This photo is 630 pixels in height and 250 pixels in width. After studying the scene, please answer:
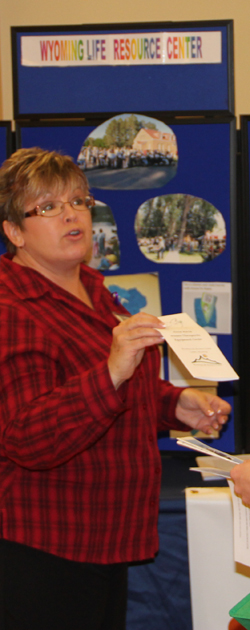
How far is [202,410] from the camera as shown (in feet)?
5.06

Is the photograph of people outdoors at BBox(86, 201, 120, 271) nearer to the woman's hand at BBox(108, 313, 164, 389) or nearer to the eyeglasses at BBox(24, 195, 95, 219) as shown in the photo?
the eyeglasses at BBox(24, 195, 95, 219)

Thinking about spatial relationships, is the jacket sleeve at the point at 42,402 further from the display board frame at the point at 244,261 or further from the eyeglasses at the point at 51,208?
the display board frame at the point at 244,261

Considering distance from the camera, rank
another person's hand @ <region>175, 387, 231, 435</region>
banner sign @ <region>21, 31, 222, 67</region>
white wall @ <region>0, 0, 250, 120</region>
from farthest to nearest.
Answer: white wall @ <region>0, 0, 250, 120</region> < banner sign @ <region>21, 31, 222, 67</region> < another person's hand @ <region>175, 387, 231, 435</region>

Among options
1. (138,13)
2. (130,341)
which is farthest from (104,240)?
(138,13)

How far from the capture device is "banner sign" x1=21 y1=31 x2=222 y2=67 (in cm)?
201

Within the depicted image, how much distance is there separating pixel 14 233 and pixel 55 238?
0.11m

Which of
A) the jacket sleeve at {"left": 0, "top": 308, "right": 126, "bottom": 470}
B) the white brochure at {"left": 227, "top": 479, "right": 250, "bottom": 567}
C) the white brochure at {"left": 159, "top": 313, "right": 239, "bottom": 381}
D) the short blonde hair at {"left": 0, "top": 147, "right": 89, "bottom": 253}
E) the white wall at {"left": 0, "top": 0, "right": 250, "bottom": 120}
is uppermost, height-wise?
the white wall at {"left": 0, "top": 0, "right": 250, "bottom": 120}

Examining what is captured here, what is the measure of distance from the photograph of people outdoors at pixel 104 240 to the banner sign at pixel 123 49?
1.65 ft

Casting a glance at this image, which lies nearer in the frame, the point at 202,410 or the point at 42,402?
the point at 42,402

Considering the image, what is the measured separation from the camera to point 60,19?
329cm

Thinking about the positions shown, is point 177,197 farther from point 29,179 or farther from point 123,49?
point 29,179

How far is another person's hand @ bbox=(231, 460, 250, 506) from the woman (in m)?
0.26

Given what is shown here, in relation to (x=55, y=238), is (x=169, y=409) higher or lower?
lower

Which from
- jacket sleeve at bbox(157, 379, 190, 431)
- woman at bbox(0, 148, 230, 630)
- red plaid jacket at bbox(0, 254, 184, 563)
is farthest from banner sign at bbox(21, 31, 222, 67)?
jacket sleeve at bbox(157, 379, 190, 431)
